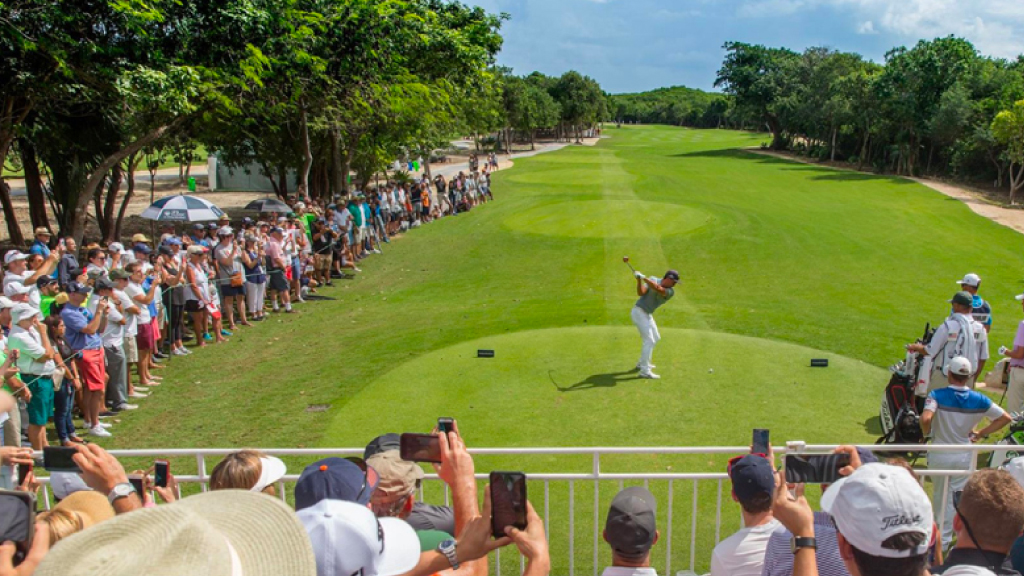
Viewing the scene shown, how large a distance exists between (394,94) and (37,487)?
18930mm

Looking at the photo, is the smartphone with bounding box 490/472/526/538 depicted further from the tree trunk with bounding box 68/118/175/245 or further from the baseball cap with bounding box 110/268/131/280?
the tree trunk with bounding box 68/118/175/245

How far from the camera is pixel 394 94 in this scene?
23.4 metres

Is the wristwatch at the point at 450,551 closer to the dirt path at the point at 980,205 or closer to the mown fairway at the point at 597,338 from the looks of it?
the mown fairway at the point at 597,338

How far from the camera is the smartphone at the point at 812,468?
161 inches

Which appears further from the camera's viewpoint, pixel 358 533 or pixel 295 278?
pixel 295 278

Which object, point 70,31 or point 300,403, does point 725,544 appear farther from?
point 70,31

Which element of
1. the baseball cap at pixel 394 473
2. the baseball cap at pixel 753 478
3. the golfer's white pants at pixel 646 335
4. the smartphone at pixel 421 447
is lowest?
the golfer's white pants at pixel 646 335

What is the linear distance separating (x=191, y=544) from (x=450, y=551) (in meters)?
1.57

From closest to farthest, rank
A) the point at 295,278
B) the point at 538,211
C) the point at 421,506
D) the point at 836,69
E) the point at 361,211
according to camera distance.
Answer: the point at 421,506
the point at 295,278
the point at 361,211
the point at 538,211
the point at 836,69

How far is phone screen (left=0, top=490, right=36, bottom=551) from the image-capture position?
10.7ft

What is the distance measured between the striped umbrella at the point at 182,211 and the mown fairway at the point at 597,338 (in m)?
3.38

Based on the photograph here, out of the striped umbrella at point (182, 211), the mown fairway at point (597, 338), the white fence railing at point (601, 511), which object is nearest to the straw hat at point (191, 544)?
the white fence railing at point (601, 511)

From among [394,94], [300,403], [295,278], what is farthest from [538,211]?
[300,403]

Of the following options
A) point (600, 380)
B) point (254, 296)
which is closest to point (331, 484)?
point (600, 380)
